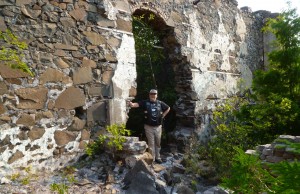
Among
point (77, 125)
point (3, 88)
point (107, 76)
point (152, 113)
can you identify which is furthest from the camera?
point (152, 113)

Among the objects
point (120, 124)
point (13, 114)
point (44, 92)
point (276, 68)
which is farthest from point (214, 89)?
point (13, 114)

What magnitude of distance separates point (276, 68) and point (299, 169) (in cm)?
440

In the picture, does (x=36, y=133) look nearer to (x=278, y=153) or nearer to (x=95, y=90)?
(x=95, y=90)

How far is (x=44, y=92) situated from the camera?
12.5 feet

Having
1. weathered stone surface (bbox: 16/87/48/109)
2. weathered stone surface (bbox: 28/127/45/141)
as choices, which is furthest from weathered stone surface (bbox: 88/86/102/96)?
weathered stone surface (bbox: 28/127/45/141)

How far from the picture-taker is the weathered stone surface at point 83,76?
4.12m

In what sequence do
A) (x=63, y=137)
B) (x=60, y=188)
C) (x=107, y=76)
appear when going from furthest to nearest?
(x=107, y=76) < (x=63, y=137) < (x=60, y=188)

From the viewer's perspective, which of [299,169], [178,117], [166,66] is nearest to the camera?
[299,169]

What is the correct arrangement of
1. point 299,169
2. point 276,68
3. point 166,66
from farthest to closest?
point 166,66
point 276,68
point 299,169

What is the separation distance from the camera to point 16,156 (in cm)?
351

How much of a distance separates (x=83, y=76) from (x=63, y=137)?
92 cm

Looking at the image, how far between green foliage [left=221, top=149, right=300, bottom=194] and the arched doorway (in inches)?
170

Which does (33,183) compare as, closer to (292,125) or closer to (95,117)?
(95,117)

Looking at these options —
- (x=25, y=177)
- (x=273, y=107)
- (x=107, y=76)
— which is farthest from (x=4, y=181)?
(x=273, y=107)
